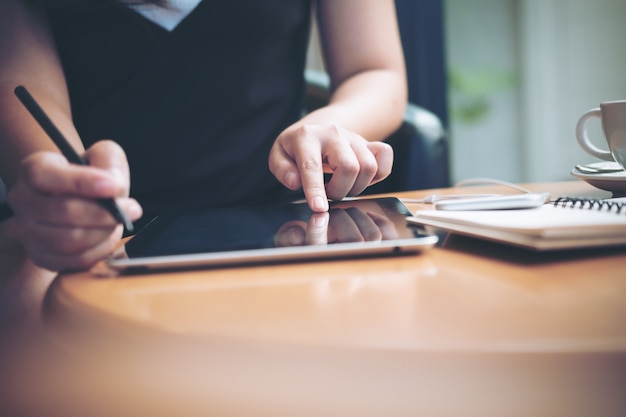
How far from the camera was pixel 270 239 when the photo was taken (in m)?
0.37

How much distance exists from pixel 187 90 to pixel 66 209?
60cm

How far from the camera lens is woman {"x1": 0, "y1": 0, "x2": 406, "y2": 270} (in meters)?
0.78

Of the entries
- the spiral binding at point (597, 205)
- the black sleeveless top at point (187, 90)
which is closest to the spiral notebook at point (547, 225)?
the spiral binding at point (597, 205)

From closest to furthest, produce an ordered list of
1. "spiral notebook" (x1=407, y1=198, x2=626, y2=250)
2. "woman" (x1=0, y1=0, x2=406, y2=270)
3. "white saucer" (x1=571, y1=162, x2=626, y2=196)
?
1. "spiral notebook" (x1=407, y1=198, x2=626, y2=250)
2. "white saucer" (x1=571, y1=162, x2=626, y2=196)
3. "woman" (x1=0, y1=0, x2=406, y2=270)

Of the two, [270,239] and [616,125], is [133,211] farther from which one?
[616,125]


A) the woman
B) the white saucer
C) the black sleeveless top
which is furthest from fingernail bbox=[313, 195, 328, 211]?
the black sleeveless top

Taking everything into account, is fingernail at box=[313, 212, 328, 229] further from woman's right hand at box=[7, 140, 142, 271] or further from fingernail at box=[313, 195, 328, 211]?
woman's right hand at box=[7, 140, 142, 271]

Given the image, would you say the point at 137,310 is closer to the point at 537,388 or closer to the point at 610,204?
the point at 537,388

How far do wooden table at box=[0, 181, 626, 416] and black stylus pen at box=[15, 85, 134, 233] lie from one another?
6 cm

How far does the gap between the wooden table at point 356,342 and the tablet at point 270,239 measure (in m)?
0.02

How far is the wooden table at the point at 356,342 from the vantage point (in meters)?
0.20

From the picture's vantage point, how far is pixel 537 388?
198mm

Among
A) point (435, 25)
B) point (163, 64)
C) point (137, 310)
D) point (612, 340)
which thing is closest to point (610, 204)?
point (612, 340)

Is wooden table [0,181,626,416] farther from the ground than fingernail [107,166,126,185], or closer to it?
closer to it
